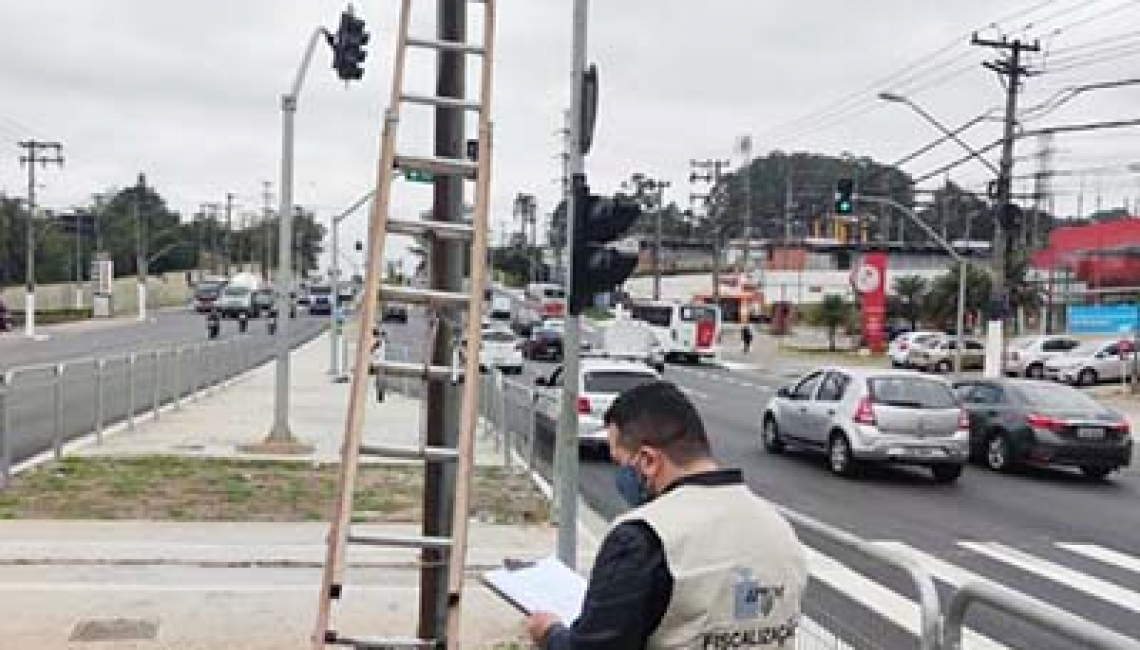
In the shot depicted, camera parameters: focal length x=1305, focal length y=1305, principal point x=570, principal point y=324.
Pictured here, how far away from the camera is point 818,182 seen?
148m

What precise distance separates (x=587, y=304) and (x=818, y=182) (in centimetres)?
14300

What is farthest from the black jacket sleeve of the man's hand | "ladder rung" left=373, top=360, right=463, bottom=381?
"ladder rung" left=373, top=360, right=463, bottom=381

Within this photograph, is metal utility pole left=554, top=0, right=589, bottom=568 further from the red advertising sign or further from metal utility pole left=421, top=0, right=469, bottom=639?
the red advertising sign

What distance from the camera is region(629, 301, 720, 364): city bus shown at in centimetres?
5959

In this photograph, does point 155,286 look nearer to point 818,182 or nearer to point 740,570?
point 818,182

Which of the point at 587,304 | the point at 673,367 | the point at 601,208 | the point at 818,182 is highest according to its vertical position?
the point at 818,182

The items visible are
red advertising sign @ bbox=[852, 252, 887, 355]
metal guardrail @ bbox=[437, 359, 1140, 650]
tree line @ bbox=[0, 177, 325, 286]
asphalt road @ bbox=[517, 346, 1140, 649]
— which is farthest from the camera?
tree line @ bbox=[0, 177, 325, 286]

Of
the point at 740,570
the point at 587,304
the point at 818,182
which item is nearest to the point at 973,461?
the point at 587,304

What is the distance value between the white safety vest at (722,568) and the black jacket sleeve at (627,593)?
3 cm

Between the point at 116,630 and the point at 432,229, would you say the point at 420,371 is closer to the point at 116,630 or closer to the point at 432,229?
the point at 432,229

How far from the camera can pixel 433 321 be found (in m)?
5.98

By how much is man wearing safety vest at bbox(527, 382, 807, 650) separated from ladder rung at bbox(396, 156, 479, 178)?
2.56m

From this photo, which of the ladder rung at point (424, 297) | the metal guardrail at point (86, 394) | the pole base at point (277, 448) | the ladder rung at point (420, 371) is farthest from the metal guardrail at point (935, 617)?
the pole base at point (277, 448)

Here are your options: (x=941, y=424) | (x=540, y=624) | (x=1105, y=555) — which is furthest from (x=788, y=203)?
(x=540, y=624)
